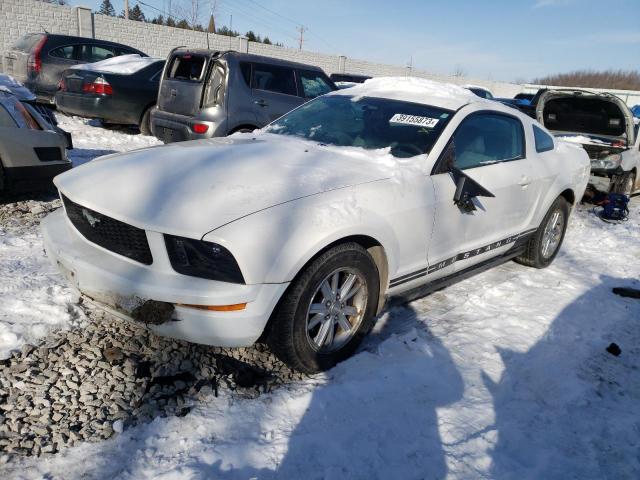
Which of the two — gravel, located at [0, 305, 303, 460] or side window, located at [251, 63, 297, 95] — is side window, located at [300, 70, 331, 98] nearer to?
side window, located at [251, 63, 297, 95]

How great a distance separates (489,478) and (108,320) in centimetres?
239

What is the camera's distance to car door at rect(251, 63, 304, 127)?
22.6 ft

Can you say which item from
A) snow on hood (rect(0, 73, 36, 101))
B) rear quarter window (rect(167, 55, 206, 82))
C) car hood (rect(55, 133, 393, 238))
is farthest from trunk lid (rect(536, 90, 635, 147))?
snow on hood (rect(0, 73, 36, 101))

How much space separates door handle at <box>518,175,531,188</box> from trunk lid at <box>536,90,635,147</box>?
4437 mm

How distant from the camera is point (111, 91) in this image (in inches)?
343

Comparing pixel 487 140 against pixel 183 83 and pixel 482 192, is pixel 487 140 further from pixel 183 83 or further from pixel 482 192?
pixel 183 83

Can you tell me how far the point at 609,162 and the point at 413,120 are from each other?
5.38 meters

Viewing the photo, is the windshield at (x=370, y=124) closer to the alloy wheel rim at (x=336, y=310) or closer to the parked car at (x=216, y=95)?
the alloy wheel rim at (x=336, y=310)

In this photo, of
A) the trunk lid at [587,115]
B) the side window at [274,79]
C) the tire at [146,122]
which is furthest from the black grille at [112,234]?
the trunk lid at [587,115]

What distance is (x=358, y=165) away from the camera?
3033 mm

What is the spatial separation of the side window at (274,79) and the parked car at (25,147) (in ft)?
9.85

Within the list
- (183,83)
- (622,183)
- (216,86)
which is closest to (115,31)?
(183,83)

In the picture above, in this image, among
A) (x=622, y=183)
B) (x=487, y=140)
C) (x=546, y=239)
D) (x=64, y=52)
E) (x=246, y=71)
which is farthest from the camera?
(x=64, y=52)

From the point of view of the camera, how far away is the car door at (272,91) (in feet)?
22.6
